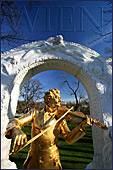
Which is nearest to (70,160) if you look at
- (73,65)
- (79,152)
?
(79,152)

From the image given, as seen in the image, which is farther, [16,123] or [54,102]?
[54,102]

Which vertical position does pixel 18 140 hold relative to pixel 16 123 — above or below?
below

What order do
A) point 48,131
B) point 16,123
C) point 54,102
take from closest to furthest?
point 16,123 < point 48,131 < point 54,102

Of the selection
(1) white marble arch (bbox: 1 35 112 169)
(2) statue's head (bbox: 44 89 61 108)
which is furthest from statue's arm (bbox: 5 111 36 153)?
(1) white marble arch (bbox: 1 35 112 169)

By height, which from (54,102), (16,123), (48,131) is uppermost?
(54,102)

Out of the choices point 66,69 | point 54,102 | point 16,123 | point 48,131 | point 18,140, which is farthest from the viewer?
point 66,69

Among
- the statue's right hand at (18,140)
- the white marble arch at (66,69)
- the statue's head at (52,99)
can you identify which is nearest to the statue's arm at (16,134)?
the statue's right hand at (18,140)

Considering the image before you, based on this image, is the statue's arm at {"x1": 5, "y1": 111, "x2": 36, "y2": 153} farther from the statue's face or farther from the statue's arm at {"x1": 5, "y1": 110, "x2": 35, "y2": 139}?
the statue's face

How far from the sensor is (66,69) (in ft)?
10.4

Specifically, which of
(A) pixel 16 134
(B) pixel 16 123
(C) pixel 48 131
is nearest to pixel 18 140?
(A) pixel 16 134

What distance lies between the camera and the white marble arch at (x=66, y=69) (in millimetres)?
2422

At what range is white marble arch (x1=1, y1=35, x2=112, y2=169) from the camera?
2.42 metres

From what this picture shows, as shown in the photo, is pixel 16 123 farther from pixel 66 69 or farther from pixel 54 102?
pixel 66 69

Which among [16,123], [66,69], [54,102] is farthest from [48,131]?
[66,69]
